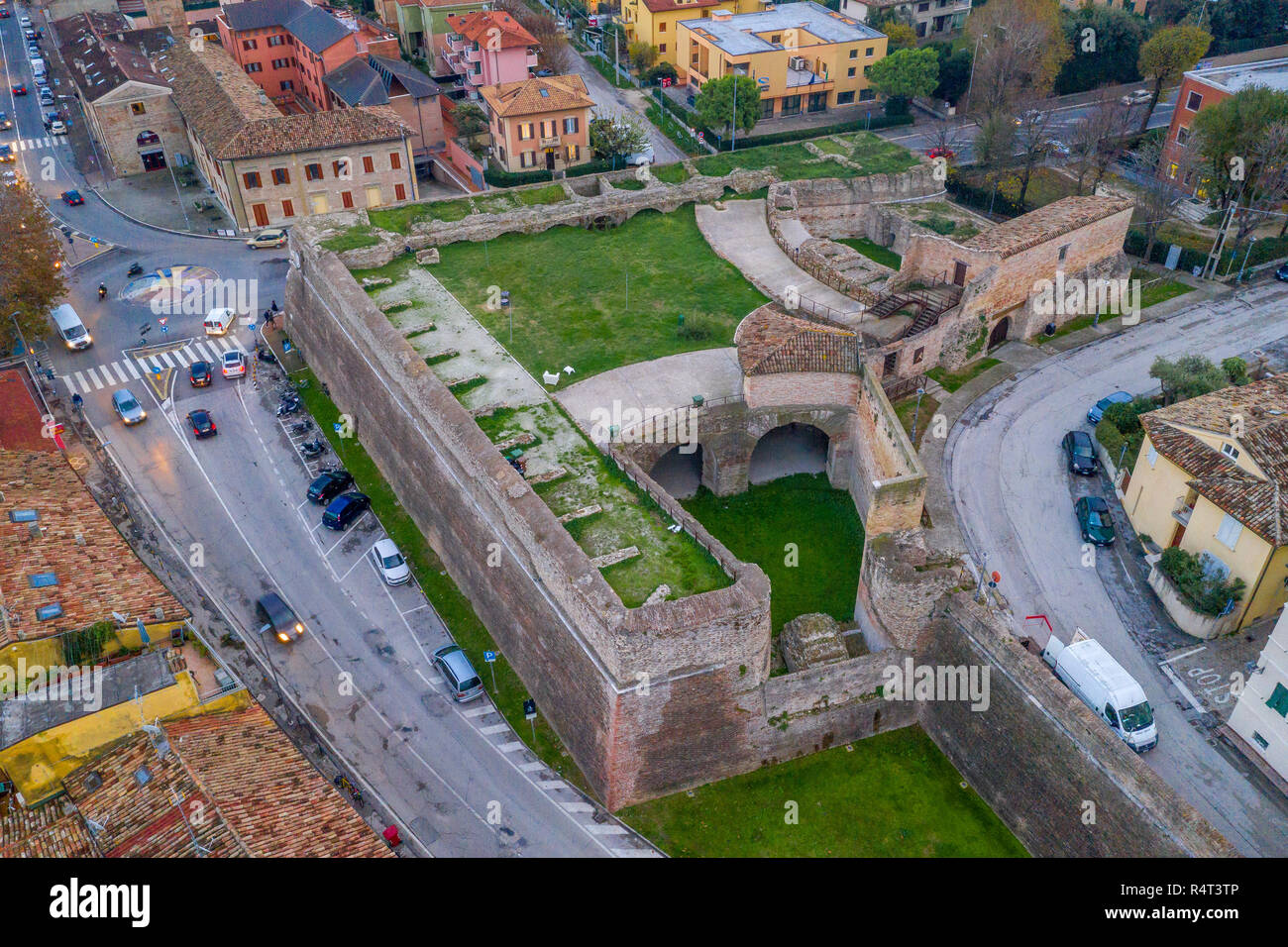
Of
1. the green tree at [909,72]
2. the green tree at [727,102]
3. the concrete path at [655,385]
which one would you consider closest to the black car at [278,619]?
the concrete path at [655,385]

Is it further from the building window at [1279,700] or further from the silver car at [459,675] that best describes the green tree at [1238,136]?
the silver car at [459,675]

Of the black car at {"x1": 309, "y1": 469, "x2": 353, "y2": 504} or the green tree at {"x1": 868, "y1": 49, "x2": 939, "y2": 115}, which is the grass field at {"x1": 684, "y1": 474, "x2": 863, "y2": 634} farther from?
the green tree at {"x1": 868, "y1": 49, "x2": 939, "y2": 115}

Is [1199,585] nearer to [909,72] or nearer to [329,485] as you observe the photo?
[329,485]

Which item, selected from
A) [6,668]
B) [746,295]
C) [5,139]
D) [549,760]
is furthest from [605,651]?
[5,139]

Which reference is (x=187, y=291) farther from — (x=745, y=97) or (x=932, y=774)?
(x=932, y=774)

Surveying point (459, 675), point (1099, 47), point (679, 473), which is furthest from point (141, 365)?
point (1099, 47)
